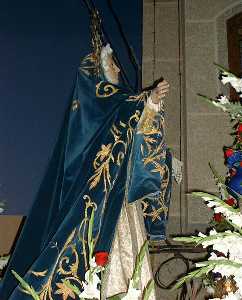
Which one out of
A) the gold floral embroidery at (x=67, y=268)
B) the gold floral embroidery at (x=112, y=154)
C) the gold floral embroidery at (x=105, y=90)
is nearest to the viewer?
the gold floral embroidery at (x=67, y=268)

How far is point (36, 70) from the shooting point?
4.23m

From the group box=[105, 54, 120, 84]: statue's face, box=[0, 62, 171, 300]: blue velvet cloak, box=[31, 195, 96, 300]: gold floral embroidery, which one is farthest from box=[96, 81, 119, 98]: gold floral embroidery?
box=[31, 195, 96, 300]: gold floral embroidery

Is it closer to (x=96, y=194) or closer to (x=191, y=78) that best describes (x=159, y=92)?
(x=96, y=194)

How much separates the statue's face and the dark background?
139 centimetres

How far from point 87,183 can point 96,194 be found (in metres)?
0.07

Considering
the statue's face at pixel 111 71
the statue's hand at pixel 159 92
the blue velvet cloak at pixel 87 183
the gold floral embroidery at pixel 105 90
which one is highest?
the statue's face at pixel 111 71

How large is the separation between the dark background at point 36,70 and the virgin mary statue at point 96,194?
1684mm

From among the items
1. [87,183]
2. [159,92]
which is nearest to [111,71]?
[159,92]

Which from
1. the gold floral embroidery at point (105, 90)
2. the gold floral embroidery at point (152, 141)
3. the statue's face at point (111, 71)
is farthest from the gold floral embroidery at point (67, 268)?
the statue's face at point (111, 71)

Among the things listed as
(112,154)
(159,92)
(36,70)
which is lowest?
(112,154)

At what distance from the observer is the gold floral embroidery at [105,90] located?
7.25 feet

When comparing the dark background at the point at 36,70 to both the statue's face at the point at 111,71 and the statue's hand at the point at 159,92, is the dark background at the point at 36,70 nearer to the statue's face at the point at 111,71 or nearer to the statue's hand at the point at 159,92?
the statue's face at the point at 111,71

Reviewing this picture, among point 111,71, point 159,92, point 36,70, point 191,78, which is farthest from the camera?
point 36,70

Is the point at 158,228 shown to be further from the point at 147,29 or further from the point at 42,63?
the point at 42,63
